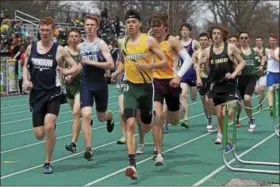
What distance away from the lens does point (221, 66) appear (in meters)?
10.0

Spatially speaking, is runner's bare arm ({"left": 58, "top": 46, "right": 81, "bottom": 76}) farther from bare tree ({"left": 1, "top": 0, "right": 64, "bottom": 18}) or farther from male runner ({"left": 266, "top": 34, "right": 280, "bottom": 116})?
bare tree ({"left": 1, "top": 0, "right": 64, "bottom": 18})

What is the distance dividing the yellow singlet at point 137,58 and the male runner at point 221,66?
244cm

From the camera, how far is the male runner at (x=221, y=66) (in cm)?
997

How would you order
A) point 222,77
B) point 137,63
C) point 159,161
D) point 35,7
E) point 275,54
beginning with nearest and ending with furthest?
point 137,63 → point 159,161 → point 222,77 → point 275,54 → point 35,7

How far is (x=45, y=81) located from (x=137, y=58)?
4.37ft

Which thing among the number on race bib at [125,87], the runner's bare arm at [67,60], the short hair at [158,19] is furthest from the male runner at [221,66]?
the runner's bare arm at [67,60]

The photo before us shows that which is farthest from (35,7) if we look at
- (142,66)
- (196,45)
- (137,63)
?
(142,66)

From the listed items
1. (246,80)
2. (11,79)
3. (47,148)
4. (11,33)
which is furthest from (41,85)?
(11,33)

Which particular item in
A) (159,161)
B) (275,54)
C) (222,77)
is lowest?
(159,161)

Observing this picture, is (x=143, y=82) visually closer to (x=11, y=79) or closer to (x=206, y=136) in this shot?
(x=206, y=136)

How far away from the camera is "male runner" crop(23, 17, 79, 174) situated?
8055 millimetres

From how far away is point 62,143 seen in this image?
1112 cm

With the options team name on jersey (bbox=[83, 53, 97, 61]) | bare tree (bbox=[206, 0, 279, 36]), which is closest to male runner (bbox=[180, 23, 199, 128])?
team name on jersey (bbox=[83, 53, 97, 61])

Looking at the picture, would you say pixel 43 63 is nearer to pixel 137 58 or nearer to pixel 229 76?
pixel 137 58
